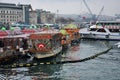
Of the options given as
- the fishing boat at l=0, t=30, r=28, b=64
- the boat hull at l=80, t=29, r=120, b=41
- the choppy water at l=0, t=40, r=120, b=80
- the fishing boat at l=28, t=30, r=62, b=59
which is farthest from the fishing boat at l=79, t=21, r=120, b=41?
the choppy water at l=0, t=40, r=120, b=80

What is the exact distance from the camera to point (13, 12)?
492 ft

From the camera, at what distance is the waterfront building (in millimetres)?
146500

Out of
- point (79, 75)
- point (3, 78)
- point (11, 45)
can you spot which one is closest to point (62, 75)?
point (79, 75)

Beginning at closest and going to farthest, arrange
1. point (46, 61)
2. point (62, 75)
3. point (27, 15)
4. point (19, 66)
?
point (62, 75) < point (19, 66) < point (46, 61) < point (27, 15)

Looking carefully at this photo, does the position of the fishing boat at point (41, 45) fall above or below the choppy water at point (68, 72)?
above

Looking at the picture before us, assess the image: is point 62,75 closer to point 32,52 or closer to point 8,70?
point 8,70

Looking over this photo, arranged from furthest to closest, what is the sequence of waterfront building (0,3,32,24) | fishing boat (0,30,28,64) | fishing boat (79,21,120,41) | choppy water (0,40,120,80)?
waterfront building (0,3,32,24) → fishing boat (79,21,120,41) → fishing boat (0,30,28,64) → choppy water (0,40,120,80)

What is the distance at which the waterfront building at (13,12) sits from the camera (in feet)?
481

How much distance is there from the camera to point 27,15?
521ft

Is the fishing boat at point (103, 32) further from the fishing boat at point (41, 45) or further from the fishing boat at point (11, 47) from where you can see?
the fishing boat at point (41, 45)

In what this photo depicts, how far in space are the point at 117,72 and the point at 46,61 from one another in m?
9.43

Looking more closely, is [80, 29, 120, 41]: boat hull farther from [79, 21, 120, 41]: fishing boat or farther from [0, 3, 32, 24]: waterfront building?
[0, 3, 32, 24]: waterfront building

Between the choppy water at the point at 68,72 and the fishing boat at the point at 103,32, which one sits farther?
the fishing boat at the point at 103,32

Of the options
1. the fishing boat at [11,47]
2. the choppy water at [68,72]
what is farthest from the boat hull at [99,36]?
the choppy water at [68,72]
